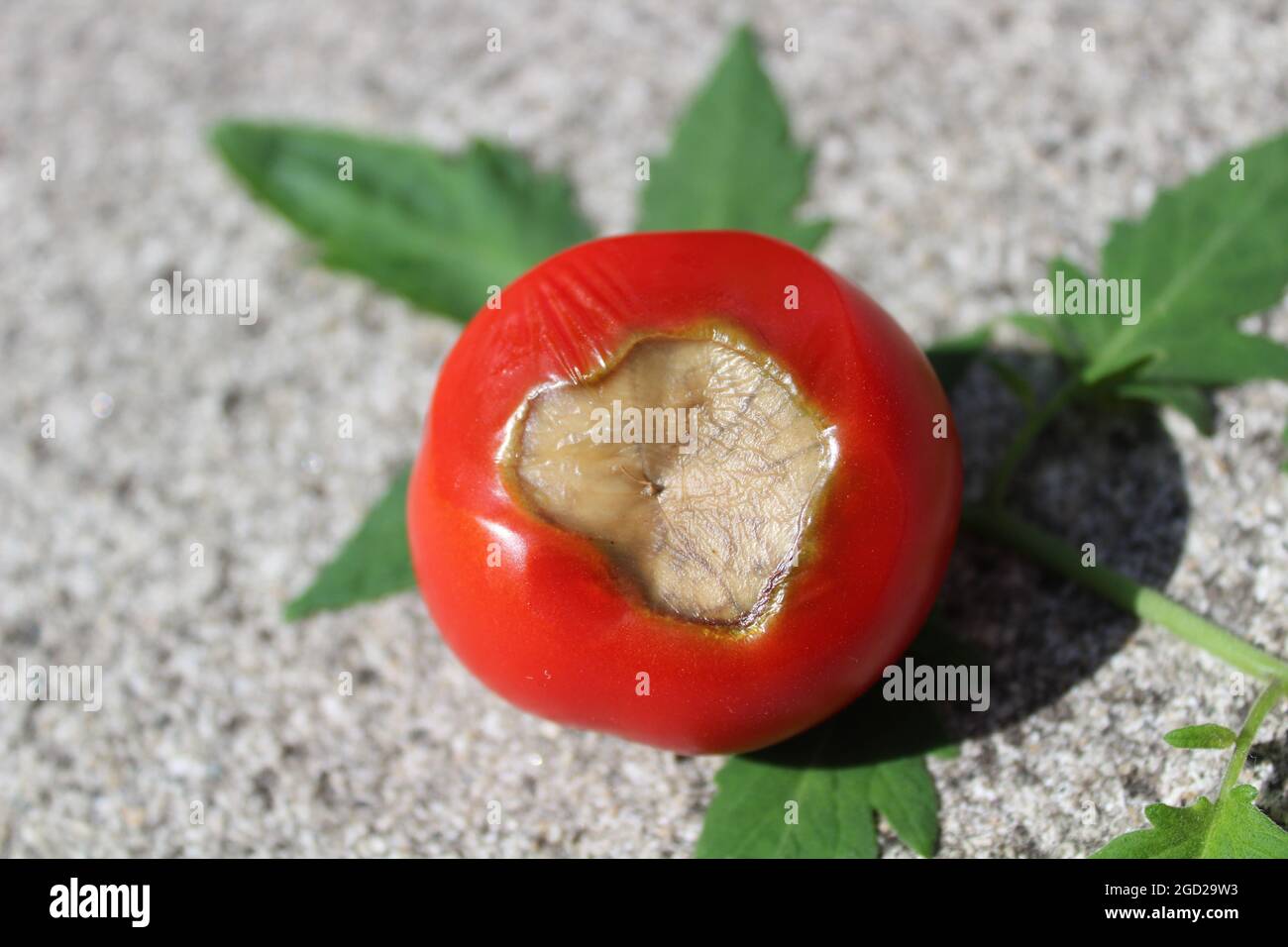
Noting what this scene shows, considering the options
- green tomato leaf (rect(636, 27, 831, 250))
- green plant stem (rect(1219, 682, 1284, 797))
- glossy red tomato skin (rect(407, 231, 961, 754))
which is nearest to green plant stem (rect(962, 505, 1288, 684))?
green plant stem (rect(1219, 682, 1284, 797))

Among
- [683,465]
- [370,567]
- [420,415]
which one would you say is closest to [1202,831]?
[683,465]

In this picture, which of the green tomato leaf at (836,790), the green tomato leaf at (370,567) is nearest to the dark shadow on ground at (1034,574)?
the green tomato leaf at (836,790)

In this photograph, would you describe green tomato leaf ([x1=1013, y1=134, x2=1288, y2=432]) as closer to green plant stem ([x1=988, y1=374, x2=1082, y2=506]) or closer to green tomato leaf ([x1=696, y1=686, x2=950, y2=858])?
green plant stem ([x1=988, y1=374, x2=1082, y2=506])

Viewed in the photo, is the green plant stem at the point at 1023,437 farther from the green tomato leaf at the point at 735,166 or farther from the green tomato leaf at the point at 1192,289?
the green tomato leaf at the point at 735,166

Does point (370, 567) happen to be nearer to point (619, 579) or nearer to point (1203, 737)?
point (619, 579)
